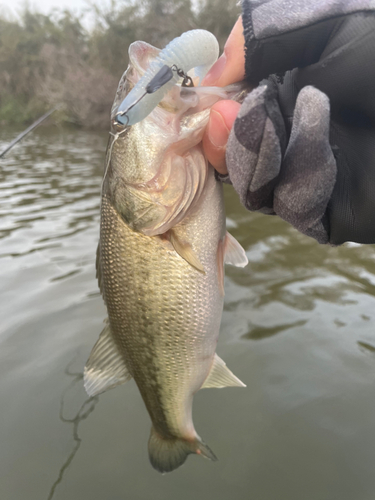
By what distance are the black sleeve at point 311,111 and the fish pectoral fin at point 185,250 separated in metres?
0.42

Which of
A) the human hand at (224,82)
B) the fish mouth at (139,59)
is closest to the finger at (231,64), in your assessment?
the human hand at (224,82)

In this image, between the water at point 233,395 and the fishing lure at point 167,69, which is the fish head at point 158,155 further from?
the water at point 233,395

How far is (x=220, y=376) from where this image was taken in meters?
1.96

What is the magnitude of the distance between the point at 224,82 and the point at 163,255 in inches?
29.3

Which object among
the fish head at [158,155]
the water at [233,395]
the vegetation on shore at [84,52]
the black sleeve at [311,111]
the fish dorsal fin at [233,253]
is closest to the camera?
the black sleeve at [311,111]

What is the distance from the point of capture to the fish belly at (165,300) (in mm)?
1593

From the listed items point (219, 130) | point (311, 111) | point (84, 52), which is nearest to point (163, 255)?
point (219, 130)

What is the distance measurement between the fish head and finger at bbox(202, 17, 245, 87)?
42mm

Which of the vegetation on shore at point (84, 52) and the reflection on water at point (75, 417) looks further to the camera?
the vegetation on shore at point (84, 52)

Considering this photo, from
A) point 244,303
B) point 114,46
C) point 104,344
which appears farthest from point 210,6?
point 104,344

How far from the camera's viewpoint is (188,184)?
56.9 inches

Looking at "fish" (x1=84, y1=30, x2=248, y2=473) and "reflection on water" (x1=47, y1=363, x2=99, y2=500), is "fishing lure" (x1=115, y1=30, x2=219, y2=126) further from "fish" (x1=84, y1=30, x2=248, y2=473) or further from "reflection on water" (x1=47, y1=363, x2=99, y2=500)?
"reflection on water" (x1=47, y1=363, x2=99, y2=500)

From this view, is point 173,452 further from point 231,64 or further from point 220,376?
point 231,64

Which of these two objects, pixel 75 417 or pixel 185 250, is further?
pixel 75 417
